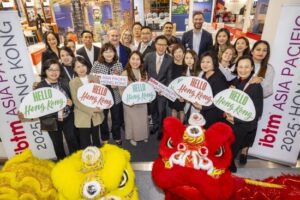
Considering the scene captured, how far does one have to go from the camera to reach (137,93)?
2791 millimetres

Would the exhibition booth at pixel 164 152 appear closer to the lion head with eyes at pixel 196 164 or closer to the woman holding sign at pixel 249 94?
the lion head with eyes at pixel 196 164

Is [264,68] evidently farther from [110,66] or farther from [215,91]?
[110,66]

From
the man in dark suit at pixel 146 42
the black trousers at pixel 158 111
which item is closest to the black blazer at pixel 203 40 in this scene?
the man in dark suit at pixel 146 42

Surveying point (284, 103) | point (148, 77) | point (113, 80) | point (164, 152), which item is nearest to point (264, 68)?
point (284, 103)

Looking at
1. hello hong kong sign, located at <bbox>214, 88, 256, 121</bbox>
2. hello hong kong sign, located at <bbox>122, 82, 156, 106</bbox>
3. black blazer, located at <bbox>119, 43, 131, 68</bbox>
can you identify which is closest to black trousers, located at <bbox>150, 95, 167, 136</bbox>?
hello hong kong sign, located at <bbox>122, 82, 156, 106</bbox>

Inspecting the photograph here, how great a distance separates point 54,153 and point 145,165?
3.85 ft

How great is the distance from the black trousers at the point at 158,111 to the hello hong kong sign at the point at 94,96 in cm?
81

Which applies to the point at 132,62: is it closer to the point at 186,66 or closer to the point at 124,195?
the point at 186,66

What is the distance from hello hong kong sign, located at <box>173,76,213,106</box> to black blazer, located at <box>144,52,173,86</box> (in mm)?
432

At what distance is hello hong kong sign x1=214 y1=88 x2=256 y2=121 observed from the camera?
7.79 ft

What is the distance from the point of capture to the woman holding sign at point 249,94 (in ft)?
7.85

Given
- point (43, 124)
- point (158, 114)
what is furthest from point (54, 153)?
point (158, 114)

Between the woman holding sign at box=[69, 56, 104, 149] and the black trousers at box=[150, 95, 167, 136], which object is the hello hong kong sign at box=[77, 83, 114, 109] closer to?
the woman holding sign at box=[69, 56, 104, 149]

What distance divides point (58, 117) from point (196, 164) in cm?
160
